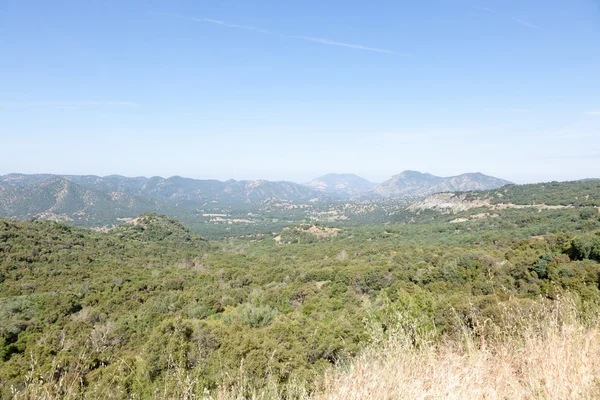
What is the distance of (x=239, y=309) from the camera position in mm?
25031

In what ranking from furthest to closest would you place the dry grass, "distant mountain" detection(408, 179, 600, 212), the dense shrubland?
"distant mountain" detection(408, 179, 600, 212) < the dense shrubland < the dry grass

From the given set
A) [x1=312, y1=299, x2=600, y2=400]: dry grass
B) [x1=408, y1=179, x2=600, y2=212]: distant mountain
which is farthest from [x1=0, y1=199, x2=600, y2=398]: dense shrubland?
[x1=408, y1=179, x2=600, y2=212]: distant mountain

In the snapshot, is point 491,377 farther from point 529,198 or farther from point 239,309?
point 529,198

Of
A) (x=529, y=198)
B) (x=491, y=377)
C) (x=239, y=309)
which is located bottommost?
(x=239, y=309)

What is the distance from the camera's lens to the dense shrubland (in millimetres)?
6793

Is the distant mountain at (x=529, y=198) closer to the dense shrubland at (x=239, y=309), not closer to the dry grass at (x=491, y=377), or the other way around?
the dense shrubland at (x=239, y=309)

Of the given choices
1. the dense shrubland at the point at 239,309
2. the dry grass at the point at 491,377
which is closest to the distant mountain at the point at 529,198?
the dense shrubland at the point at 239,309

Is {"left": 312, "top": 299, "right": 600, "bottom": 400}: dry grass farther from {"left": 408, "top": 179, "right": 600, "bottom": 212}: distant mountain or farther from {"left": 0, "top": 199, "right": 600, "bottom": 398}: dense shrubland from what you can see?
{"left": 408, "top": 179, "right": 600, "bottom": 212}: distant mountain

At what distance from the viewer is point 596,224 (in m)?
49.3

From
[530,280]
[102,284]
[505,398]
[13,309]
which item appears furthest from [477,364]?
[102,284]

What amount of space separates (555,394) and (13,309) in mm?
35135

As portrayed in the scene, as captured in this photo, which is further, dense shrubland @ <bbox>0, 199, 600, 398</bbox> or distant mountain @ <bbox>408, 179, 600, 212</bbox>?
distant mountain @ <bbox>408, 179, 600, 212</bbox>

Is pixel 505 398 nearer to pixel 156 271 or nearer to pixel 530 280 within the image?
pixel 530 280

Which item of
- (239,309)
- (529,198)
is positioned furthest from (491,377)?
(529,198)
